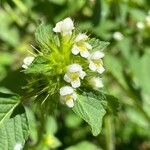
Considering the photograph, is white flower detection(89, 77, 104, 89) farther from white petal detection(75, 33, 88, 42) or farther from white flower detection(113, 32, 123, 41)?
white flower detection(113, 32, 123, 41)

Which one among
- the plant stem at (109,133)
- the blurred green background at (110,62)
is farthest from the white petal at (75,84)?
the plant stem at (109,133)

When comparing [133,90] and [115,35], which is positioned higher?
[115,35]

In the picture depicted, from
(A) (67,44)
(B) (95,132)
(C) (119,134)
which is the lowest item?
(C) (119,134)

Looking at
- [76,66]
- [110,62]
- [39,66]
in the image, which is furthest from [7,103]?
[110,62]

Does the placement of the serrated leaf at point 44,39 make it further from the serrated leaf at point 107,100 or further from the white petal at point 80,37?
the serrated leaf at point 107,100

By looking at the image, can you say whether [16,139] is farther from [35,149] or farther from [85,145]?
[85,145]

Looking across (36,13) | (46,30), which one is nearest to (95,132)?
(46,30)

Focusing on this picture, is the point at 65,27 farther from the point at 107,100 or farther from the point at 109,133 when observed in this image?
the point at 109,133
